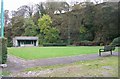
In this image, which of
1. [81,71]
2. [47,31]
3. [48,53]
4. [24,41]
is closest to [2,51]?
[81,71]

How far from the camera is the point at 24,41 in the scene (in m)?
20.7

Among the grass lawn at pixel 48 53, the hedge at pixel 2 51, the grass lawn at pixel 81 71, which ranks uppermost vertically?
the hedge at pixel 2 51

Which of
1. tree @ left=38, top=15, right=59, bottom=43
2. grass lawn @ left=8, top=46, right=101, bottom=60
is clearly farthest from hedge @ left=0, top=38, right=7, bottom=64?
tree @ left=38, top=15, right=59, bottom=43

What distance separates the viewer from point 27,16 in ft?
54.2

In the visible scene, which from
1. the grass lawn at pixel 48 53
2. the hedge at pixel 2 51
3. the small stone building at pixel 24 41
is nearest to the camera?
the hedge at pixel 2 51

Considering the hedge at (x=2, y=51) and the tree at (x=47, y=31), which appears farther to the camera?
the tree at (x=47, y=31)

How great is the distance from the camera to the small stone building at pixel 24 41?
62.3 feet

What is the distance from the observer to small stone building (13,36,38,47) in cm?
1900

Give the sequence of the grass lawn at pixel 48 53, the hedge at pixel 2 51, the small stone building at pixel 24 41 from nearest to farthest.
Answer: the hedge at pixel 2 51
the grass lawn at pixel 48 53
the small stone building at pixel 24 41

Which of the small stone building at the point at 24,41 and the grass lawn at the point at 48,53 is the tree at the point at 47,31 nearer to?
the small stone building at the point at 24,41

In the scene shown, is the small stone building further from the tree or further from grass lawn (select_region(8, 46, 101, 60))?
grass lawn (select_region(8, 46, 101, 60))

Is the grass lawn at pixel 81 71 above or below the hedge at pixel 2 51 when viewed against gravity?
below

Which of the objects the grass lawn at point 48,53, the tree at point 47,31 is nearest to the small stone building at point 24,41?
the tree at point 47,31

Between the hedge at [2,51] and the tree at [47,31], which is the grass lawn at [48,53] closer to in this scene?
the hedge at [2,51]
